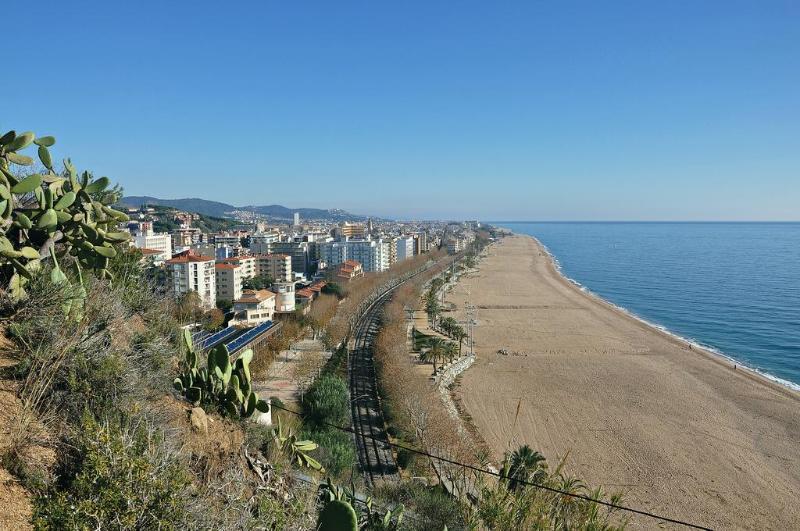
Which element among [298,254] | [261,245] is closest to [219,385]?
[298,254]

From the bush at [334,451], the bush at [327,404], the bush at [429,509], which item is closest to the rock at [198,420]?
the bush at [429,509]

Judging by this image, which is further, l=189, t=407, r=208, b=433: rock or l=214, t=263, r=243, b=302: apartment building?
l=214, t=263, r=243, b=302: apartment building

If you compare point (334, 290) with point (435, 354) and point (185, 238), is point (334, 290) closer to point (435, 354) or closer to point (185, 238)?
point (435, 354)

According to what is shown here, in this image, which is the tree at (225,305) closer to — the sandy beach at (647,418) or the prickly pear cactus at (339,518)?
the sandy beach at (647,418)

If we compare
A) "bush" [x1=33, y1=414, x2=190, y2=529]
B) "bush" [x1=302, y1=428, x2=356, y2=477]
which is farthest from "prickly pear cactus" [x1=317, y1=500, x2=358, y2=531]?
"bush" [x1=302, y1=428, x2=356, y2=477]

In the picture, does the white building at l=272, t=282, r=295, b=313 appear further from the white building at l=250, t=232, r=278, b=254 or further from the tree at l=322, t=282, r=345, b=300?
the white building at l=250, t=232, r=278, b=254


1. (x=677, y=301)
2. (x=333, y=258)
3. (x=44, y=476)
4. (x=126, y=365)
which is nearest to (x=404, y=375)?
(x=126, y=365)
